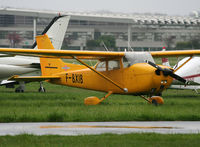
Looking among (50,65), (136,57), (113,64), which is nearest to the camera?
(136,57)

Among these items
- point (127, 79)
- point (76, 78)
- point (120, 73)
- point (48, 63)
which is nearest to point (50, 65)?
point (48, 63)

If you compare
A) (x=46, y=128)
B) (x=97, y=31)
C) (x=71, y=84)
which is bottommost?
(x=97, y=31)

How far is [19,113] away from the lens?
12.8 metres

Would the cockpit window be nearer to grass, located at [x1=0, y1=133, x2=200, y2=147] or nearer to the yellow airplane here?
the yellow airplane

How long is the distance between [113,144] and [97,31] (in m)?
95.7

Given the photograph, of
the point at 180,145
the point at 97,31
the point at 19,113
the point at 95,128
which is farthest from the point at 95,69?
the point at 97,31

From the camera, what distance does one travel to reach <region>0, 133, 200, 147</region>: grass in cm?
855

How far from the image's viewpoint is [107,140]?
353 inches

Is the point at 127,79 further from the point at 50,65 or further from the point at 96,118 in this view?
the point at 50,65

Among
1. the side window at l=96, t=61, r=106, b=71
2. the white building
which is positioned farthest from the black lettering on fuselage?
→ the white building

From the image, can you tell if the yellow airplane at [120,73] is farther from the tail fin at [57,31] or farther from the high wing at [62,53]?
the tail fin at [57,31]

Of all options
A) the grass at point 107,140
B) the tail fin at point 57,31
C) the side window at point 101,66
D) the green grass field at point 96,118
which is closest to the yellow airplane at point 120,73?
the side window at point 101,66

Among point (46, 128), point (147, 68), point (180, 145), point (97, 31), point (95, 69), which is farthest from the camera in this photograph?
point (97, 31)

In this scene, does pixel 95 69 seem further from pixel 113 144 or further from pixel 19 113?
pixel 113 144
